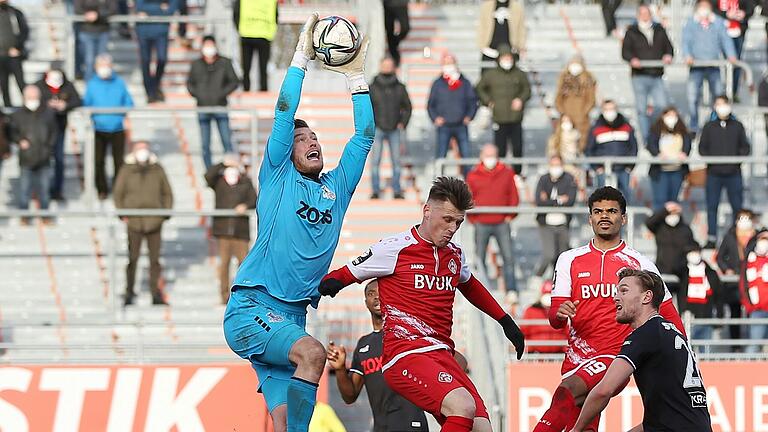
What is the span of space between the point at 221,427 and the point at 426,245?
16.8 ft

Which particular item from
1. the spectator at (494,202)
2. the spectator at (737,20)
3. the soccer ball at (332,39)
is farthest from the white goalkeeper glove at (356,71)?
the spectator at (737,20)

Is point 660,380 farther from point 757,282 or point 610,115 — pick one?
point 610,115

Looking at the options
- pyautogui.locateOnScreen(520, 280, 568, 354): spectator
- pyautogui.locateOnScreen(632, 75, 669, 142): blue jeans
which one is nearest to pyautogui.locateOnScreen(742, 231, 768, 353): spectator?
pyautogui.locateOnScreen(520, 280, 568, 354): spectator

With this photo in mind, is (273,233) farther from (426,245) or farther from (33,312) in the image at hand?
(33,312)

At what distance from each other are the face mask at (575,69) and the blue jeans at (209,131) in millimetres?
4524

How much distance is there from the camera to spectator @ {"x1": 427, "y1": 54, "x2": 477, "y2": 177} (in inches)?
775

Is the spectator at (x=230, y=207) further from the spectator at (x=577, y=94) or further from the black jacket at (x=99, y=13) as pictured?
the spectator at (x=577, y=94)

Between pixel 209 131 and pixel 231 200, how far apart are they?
7.52 ft

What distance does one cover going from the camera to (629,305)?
996 centimetres

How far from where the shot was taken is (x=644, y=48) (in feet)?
69.5

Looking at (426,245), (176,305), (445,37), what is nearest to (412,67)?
(445,37)

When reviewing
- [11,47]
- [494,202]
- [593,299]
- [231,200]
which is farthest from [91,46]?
[593,299]

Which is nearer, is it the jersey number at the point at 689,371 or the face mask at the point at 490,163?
the jersey number at the point at 689,371

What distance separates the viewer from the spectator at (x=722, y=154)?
19141mm
